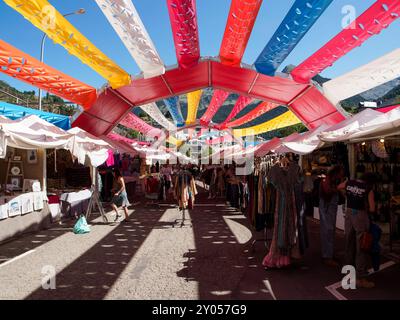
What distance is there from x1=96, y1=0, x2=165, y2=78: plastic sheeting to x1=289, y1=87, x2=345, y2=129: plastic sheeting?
208 inches

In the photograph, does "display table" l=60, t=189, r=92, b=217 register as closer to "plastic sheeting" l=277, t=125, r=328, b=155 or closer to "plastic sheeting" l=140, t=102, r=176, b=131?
"plastic sheeting" l=140, t=102, r=176, b=131

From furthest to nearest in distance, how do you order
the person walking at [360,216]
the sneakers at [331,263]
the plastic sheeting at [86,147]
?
the plastic sheeting at [86,147]
the sneakers at [331,263]
the person walking at [360,216]

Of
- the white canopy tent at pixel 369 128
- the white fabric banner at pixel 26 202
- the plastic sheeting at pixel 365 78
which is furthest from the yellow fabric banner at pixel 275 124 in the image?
the white fabric banner at pixel 26 202

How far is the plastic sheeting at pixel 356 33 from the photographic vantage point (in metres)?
5.74

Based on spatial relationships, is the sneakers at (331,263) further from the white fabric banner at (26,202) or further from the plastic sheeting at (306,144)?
the white fabric banner at (26,202)

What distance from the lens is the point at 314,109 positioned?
12031mm

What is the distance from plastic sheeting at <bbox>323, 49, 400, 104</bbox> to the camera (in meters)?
7.88

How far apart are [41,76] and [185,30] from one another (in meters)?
3.88

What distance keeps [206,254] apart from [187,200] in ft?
11.6

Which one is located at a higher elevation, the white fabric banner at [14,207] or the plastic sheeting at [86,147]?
the plastic sheeting at [86,147]

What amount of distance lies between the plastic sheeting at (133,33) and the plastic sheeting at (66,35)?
76 centimetres

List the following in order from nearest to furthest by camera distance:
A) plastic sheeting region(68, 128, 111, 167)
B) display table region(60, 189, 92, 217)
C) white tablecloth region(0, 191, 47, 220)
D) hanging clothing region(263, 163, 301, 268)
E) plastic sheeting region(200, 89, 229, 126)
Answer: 1. hanging clothing region(263, 163, 301, 268)
2. white tablecloth region(0, 191, 47, 220)
3. plastic sheeting region(68, 128, 111, 167)
4. display table region(60, 189, 92, 217)
5. plastic sheeting region(200, 89, 229, 126)
